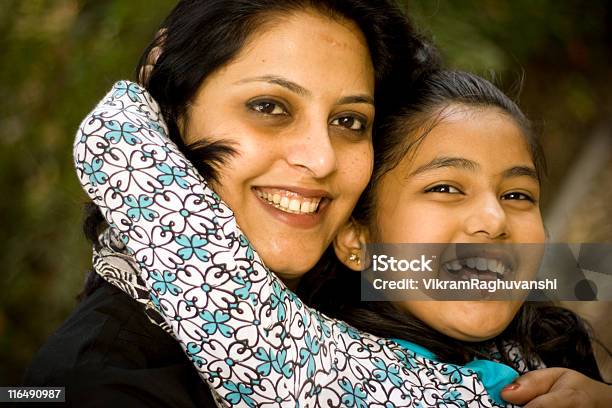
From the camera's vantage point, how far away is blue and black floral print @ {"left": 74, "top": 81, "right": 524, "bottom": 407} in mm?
1343

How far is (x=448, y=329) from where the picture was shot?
1826mm

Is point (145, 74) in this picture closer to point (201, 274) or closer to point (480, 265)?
point (201, 274)

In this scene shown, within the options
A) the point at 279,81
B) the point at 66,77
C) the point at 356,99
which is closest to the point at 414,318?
the point at 356,99

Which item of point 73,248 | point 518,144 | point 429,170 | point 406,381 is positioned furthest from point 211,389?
point 73,248

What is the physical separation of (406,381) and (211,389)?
1.49 feet

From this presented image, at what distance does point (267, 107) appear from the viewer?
165cm

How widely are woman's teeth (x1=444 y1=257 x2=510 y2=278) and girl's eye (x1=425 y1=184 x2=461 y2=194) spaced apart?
175 millimetres

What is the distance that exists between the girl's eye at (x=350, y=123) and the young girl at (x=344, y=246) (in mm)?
183

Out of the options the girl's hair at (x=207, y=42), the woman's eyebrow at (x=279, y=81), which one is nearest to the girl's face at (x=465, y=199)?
the girl's hair at (x=207, y=42)

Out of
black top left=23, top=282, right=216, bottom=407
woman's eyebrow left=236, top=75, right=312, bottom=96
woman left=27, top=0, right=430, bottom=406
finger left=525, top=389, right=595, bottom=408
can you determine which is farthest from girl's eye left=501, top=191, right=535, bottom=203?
black top left=23, top=282, right=216, bottom=407

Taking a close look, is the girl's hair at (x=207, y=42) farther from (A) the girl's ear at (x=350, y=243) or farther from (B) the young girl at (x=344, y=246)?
(A) the girl's ear at (x=350, y=243)

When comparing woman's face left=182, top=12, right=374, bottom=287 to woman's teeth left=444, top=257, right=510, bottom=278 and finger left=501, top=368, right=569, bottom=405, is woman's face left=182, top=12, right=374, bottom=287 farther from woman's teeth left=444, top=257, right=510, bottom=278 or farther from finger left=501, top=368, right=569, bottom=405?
finger left=501, top=368, right=569, bottom=405

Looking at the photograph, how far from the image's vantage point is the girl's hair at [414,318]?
1.92 meters

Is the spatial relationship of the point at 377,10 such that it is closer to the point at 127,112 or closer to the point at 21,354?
the point at 127,112
